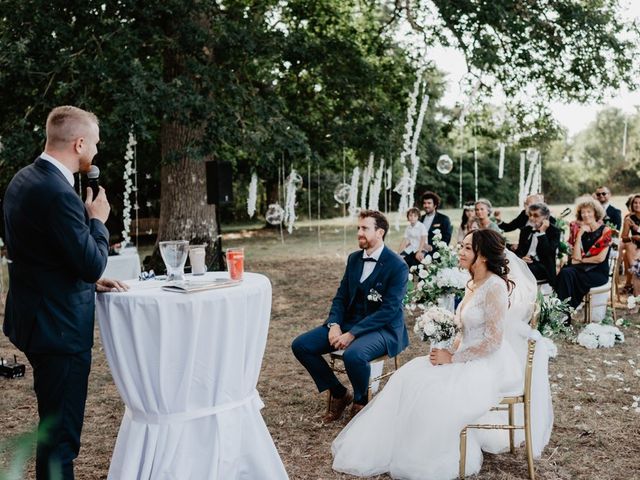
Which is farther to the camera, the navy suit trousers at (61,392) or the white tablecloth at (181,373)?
the white tablecloth at (181,373)

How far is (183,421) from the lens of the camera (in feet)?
10.3

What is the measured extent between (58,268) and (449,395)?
211 centimetres

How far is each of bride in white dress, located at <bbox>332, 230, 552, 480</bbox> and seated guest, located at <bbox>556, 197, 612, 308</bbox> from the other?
410 centimetres

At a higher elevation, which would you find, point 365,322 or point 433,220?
point 433,220

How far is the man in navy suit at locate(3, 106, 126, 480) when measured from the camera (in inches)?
104

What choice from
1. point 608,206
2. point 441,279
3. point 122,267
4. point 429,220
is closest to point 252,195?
point 429,220

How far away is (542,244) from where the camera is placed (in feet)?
25.2

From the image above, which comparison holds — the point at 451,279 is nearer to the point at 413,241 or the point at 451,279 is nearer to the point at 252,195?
the point at 413,241

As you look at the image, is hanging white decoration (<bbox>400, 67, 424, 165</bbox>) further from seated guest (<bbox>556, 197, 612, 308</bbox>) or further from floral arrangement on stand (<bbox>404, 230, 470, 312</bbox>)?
floral arrangement on stand (<bbox>404, 230, 470, 312</bbox>)

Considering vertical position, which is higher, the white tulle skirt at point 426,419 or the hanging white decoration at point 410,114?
the hanging white decoration at point 410,114

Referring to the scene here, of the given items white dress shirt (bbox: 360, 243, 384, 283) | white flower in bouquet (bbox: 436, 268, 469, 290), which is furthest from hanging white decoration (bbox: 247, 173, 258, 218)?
white dress shirt (bbox: 360, 243, 384, 283)

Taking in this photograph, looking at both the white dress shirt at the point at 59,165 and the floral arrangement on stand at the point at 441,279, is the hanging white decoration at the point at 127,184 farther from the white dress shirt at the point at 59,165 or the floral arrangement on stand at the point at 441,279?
the white dress shirt at the point at 59,165

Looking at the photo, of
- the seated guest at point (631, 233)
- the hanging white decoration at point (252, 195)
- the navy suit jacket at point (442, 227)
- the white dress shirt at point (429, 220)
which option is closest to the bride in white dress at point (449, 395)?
the navy suit jacket at point (442, 227)

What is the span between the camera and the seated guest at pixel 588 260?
7637 millimetres
